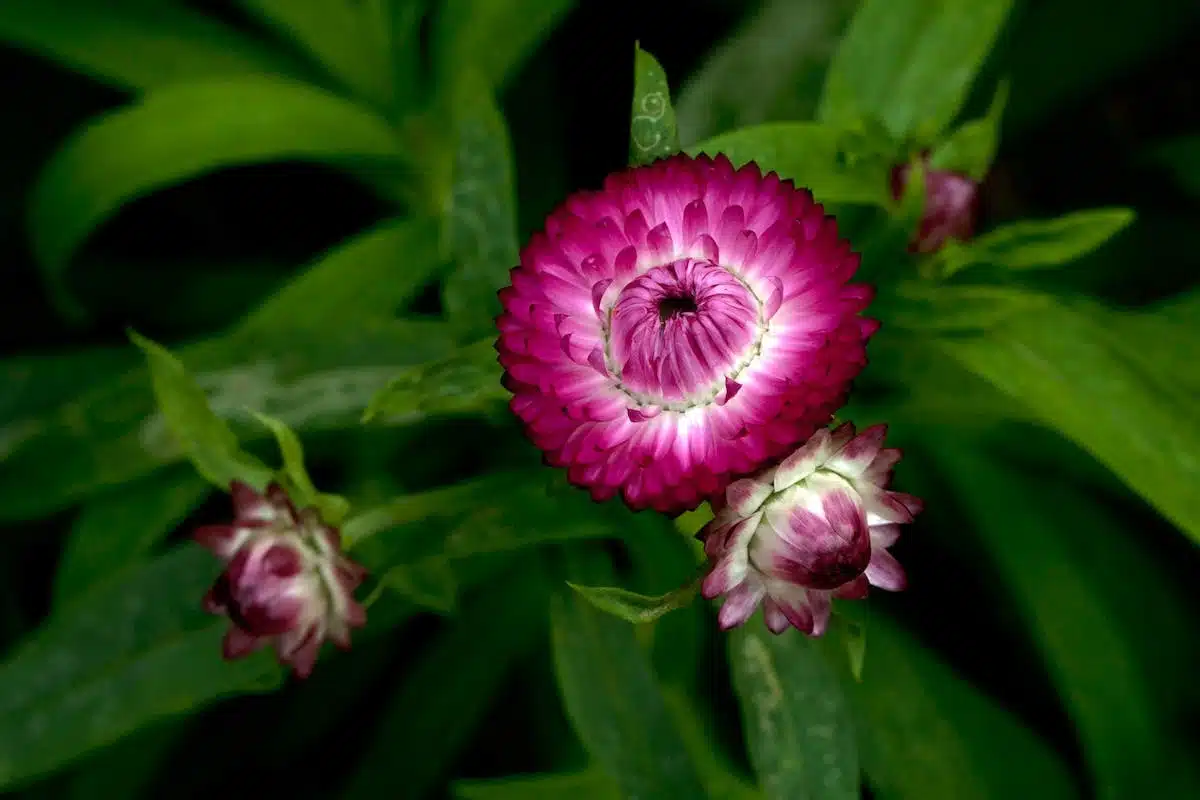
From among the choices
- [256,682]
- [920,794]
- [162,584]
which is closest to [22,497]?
[162,584]

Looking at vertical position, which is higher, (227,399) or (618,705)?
(227,399)

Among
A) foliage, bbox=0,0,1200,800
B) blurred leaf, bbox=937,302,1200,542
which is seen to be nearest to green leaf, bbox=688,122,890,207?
foliage, bbox=0,0,1200,800

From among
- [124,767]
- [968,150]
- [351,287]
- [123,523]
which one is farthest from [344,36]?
[124,767]

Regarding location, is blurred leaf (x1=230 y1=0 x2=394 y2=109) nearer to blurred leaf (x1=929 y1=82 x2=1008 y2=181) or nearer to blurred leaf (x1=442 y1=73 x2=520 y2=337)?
blurred leaf (x1=442 y1=73 x2=520 y2=337)

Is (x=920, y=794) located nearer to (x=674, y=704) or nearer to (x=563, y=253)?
(x=674, y=704)

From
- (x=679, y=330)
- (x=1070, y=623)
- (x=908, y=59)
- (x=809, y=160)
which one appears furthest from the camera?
(x=1070, y=623)

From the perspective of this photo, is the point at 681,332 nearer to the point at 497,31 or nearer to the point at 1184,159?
the point at 497,31
